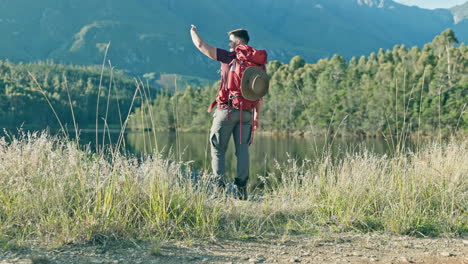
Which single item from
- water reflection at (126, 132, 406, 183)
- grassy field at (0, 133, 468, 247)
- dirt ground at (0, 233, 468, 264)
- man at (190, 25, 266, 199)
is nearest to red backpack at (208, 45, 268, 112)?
man at (190, 25, 266, 199)

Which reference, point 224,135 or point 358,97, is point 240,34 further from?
point 358,97

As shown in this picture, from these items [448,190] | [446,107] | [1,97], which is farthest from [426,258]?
[1,97]

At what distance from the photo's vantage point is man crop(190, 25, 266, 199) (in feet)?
19.5

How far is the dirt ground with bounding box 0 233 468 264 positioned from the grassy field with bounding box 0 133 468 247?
18 cm

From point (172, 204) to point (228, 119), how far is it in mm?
1717

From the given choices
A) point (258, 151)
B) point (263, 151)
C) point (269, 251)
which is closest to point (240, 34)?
point (269, 251)

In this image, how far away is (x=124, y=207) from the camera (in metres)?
4.57

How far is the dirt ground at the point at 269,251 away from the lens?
376 cm

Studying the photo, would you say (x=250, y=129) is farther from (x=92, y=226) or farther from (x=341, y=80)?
(x=341, y=80)

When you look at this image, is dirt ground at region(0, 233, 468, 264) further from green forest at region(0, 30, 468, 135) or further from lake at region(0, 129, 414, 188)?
green forest at region(0, 30, 468, 135)

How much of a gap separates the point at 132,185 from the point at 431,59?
80.0 meters

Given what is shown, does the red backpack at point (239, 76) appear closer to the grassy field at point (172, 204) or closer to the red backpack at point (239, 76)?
the red backpack at point (239, 76)

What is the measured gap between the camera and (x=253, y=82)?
578 centimetres

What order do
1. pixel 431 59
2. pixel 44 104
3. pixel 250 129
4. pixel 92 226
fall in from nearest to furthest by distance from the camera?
pixel 92 226
pixel 250 129
pixel 431 59
pixel 44 104
